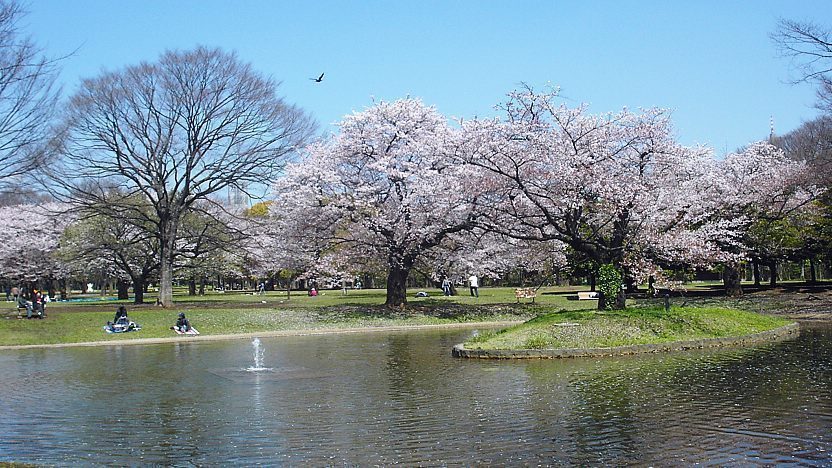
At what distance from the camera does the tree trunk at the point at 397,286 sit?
33.8 m

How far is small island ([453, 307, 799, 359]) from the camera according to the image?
701 inches

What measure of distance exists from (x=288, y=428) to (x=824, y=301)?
2924 cm

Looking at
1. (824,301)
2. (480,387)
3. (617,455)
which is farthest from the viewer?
(824,301)

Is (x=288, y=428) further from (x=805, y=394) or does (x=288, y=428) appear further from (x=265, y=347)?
(x=265, y=347)

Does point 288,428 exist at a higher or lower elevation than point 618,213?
lower

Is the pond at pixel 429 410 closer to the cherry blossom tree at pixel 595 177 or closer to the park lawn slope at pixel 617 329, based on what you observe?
the park lawn slope at pixel 617 329

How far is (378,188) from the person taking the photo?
108 feet

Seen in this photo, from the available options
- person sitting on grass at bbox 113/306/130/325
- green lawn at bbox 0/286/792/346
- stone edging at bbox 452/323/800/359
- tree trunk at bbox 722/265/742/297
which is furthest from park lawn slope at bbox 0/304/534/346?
stone edging at bbox 452/323/800/359

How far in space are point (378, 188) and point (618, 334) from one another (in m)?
16.3

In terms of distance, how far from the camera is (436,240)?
3269cm

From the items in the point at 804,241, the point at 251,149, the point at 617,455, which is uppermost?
the point at 251,149

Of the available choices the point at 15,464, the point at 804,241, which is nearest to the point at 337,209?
the point at 804,241

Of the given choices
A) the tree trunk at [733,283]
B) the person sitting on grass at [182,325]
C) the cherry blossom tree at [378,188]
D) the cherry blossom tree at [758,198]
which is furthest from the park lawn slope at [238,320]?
the tree trunk at [733,283]

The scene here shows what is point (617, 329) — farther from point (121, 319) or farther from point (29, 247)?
point (29, 247)
